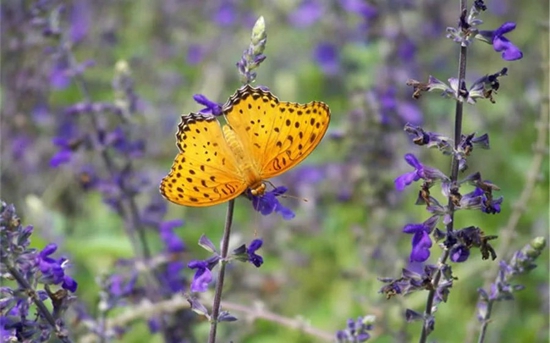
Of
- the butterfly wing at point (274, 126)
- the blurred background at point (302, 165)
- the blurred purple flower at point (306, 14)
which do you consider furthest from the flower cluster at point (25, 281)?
the blurred purple flower at point (306, 14)

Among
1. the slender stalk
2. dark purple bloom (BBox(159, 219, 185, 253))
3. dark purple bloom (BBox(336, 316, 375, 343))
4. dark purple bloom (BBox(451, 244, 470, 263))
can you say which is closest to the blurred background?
dark purple bloom (BBox(159, 219, 185, 253))

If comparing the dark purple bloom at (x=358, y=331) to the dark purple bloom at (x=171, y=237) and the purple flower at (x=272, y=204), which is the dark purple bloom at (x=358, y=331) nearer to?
the purple flower at (x=272, y=204)

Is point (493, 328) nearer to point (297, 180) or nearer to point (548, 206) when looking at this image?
point (548, 206)

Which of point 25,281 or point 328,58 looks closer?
point 25,281

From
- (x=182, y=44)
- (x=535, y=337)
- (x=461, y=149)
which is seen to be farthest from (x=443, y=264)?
(x=182, y=44)

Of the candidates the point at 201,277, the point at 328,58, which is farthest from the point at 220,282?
the point at 328,58

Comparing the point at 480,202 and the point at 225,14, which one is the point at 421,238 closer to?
the point at 480,202
